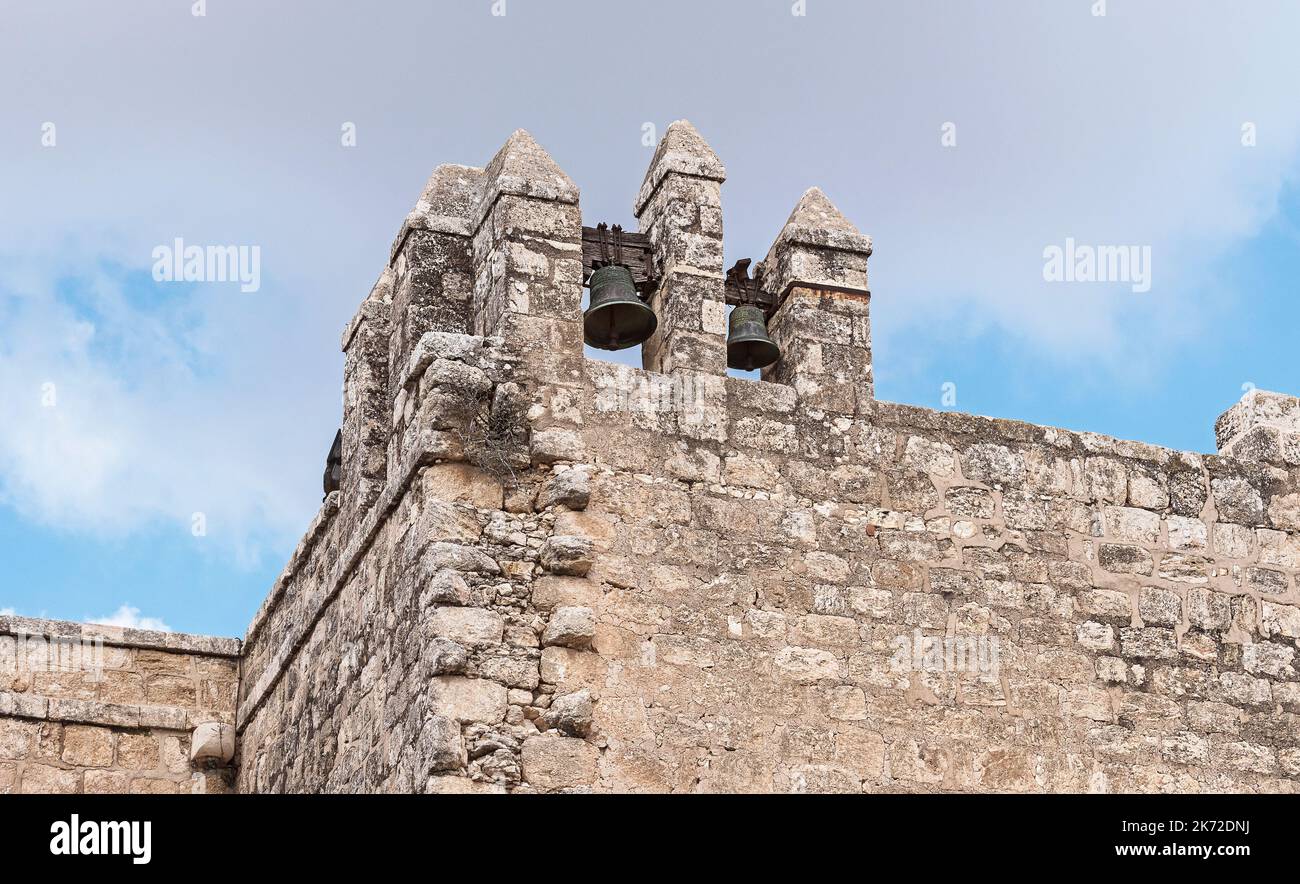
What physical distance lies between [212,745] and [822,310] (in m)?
4.31

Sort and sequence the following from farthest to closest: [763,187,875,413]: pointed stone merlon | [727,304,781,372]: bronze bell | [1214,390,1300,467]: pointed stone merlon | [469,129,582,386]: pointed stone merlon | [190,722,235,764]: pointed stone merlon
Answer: [190,722,235,764]: pointed stone merlon, [1214,390,1300,467]: pointed stone merlon, [727,304,781,372]: bronze bell, [763,187,875,413]: pointed stone merlon, [469,129,582,386]: pointed stone merlon

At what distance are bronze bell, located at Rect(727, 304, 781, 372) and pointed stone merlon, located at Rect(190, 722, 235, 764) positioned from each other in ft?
12.6

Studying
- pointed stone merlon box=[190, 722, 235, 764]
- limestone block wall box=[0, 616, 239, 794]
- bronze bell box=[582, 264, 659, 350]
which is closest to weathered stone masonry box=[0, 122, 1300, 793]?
Result: bronze bell box=[582, 264, 659, 350]

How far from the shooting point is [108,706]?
10625 mm

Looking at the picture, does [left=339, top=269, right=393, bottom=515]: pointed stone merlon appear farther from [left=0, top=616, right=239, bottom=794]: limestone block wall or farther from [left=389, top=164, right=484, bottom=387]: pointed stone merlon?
[left=0, top=616, right=239, bottom=794]: limestone block wall

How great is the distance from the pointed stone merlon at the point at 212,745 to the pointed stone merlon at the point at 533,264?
132 inches

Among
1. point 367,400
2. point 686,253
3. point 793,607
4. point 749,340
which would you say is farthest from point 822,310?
point 367,400

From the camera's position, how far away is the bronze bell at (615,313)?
827 centimetres

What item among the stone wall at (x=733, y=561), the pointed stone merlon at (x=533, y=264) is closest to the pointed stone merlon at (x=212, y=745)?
the stone wall at (x=733, y=561)

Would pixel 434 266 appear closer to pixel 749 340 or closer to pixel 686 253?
pixel 686 253

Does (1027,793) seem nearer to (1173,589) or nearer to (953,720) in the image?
(953,720)

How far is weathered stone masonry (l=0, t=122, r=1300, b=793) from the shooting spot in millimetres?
7539

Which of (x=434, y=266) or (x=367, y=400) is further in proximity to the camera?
(x=367, y=400)

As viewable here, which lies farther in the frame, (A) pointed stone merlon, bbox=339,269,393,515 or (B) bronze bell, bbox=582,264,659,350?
(A) pointed stone merlon, bbox=339,269,393,515
